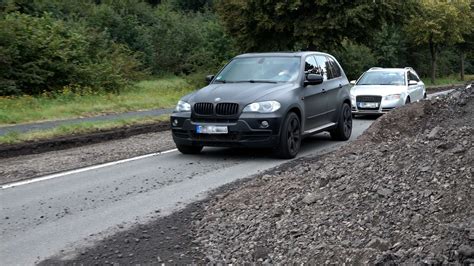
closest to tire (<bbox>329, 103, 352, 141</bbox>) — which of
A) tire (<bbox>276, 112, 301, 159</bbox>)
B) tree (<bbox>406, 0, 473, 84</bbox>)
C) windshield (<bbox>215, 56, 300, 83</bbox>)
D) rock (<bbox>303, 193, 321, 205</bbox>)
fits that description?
windshield (<bbox>215, 56, 300, 83</bbox>)

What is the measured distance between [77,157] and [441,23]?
3639 cm

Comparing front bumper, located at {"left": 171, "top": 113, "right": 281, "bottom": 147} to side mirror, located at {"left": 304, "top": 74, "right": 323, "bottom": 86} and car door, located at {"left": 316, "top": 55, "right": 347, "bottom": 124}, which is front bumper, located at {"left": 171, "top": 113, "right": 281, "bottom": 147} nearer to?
side mirror, located at {"left": 304, "top": 74, "right": 323, "bottom": 86}

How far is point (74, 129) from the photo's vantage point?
45.2 ft

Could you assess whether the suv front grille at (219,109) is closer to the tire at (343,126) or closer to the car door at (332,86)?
the car door at (332,86)

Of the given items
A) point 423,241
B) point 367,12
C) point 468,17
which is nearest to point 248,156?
point 423,241

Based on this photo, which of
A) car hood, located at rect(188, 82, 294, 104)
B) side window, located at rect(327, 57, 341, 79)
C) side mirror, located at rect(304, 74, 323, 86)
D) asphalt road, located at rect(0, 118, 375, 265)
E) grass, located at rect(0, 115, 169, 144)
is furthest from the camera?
side window, located at rect(327, 57, 341, 79)

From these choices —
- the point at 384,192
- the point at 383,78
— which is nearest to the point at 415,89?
the point at 383,78

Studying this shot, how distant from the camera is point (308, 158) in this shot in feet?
34.1

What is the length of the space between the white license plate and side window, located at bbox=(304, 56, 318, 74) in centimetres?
231

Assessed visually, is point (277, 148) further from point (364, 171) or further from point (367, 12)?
point (367, 12)

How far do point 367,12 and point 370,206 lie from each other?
72.6 feet

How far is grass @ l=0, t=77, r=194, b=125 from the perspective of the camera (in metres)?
16.0

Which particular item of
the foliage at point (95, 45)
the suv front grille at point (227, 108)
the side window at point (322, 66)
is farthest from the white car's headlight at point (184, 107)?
the foliage at point (95, 45)

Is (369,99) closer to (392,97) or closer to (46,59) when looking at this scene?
(392,97)
